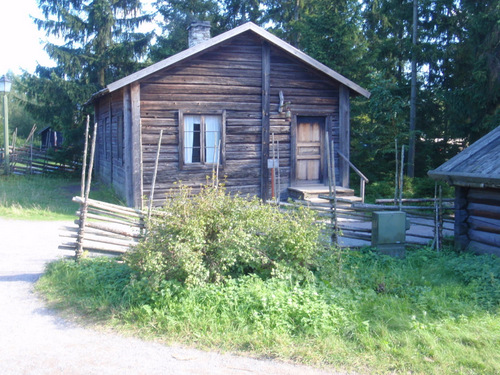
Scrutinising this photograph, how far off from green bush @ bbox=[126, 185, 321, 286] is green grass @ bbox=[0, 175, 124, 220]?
24.3 feet

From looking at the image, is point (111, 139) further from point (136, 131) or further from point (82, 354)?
point (82, 354)

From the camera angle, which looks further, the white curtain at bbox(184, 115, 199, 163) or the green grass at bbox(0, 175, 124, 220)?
the white curtain at bbox(184, 115, 199, 163)

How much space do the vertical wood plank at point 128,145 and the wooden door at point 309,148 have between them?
4.88 meters

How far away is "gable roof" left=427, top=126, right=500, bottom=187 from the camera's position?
25.6 feet

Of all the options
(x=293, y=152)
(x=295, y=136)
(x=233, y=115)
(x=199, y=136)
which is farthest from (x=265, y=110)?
(x=199, y=136)

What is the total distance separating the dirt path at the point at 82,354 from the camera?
4.68 meters

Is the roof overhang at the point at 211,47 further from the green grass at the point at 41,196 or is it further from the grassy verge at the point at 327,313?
the grassy verge at the point at 327,313

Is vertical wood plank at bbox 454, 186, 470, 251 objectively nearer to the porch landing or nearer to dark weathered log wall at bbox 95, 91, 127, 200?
the porch landing

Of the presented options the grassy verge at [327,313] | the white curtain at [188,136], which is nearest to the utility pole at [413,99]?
the white curtain at [188,136]

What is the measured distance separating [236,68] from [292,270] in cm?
886

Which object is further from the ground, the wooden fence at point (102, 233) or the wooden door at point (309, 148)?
the wooden door at point (309, 148)

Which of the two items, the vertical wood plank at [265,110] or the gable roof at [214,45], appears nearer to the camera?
the gable roof at [214,45]

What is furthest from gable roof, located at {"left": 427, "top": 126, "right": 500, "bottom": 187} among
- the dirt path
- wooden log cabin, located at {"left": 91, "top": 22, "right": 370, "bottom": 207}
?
wooden log cabin, located at {"left": 91, "top": 22, "right": 370, "bottom": 207}

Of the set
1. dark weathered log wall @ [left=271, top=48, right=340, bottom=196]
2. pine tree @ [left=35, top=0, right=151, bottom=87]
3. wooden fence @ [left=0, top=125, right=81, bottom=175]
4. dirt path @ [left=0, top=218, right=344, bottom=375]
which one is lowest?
dirt path @ [left=0, top=218, right=344, bottom=375]
